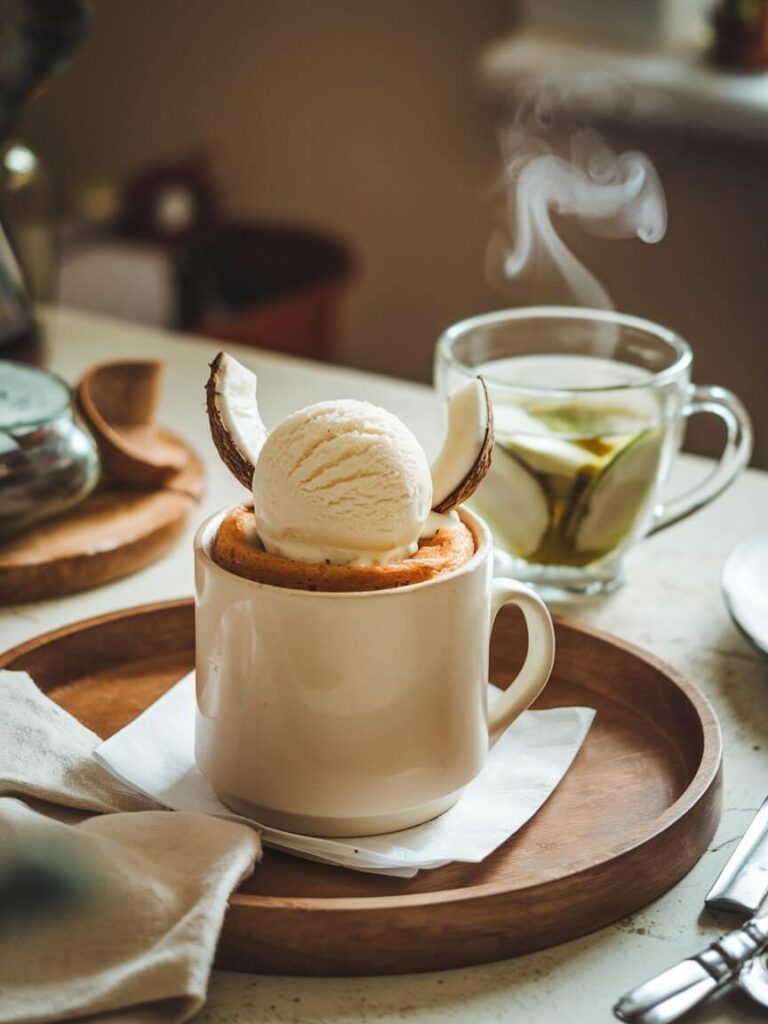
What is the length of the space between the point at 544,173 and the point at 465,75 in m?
0.25

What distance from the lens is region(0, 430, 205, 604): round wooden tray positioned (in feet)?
2.98

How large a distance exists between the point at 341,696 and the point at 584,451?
1.07 ft

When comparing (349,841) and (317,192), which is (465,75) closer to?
(317,192)

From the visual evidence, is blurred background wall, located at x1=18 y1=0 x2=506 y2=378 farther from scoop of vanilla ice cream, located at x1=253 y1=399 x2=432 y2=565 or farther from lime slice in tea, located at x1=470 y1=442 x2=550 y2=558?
scoop of vanilla ice cream, located at x1=253 y1=399 x2=432 y2=565

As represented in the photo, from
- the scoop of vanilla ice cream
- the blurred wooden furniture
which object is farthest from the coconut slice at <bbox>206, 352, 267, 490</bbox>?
the blurred wooden furniture

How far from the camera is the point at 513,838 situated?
626mm

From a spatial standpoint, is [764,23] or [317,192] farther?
[317,192]

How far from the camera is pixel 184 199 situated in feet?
9.20

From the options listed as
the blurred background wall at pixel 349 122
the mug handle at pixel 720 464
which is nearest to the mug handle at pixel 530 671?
the mug handle at pixel 720 464

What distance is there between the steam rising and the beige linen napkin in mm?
1802

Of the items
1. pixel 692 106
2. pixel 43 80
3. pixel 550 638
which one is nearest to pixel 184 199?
pixel 692 106

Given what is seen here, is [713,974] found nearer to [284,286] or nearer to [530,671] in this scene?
[530,671]

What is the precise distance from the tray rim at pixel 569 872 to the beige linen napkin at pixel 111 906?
0.08 ft

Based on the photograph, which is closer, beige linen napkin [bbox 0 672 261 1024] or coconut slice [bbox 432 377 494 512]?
beige linen napkin [bbox 0 672 261 1024]
